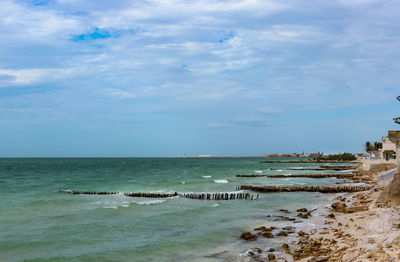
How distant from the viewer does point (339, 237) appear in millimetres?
14383

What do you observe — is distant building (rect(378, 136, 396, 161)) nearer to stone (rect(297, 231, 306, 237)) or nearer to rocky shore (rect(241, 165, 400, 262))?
rocky shore (rect(241, 165, 400, 262))

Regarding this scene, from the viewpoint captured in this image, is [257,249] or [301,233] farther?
[301,233]

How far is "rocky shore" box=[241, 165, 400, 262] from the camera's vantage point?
35.3ft

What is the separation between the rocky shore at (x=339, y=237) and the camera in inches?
424

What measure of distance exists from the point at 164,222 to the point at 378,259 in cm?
1416

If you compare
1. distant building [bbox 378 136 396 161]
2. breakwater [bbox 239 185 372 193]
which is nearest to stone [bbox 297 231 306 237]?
breakwater [bbox 239 185 372 193]

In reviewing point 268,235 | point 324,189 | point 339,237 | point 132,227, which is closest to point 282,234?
point 268,235

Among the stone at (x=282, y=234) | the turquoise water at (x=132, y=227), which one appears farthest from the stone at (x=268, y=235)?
the turquoise water at (x=132, y=227)

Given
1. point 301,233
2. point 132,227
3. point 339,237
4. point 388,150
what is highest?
point 388,150

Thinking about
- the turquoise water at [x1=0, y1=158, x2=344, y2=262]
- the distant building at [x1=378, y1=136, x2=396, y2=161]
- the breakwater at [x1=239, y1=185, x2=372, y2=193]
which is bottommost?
the turquoise water at [x1=0, y1=158, x2=344, y2=262]

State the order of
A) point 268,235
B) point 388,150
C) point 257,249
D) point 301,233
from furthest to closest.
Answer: point 388,150
point 268,235
point 301,233
point 257,249

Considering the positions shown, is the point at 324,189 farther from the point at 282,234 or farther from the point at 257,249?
the point at 257,249

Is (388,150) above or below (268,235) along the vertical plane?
above

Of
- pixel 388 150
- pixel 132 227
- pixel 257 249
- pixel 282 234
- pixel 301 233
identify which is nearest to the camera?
pixel 257 249
